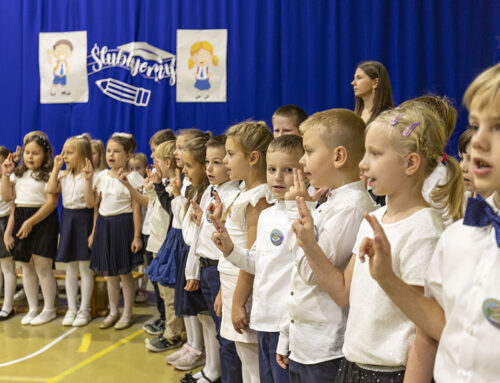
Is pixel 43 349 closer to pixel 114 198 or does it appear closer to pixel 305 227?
pixel 114 198

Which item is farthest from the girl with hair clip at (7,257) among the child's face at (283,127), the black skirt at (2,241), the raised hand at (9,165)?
the child's face at (283,127)

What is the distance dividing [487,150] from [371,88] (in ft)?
8.85

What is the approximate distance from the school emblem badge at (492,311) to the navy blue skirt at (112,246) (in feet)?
12.4

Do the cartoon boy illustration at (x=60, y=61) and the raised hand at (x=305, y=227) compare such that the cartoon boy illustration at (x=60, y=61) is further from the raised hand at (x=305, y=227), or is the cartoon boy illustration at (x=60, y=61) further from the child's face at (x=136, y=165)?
the raised hand at (x=305, y=227)

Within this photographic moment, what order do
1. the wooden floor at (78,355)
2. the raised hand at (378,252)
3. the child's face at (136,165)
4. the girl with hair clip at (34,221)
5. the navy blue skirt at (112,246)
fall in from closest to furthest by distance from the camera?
the raised hand at (378,252), the wooden floor at (78,355), the navy blue skirt at (112,246), the girl with hair clip at (34,221), the child's face at (136,165)

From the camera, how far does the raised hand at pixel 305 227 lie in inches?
61.7

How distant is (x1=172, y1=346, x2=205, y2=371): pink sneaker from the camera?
12.0 feet

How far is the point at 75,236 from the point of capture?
472 centimetres

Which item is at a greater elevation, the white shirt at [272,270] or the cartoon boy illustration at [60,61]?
the cartoon boy illustration at [60,61]

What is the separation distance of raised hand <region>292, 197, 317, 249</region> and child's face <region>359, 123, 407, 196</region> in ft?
0.65

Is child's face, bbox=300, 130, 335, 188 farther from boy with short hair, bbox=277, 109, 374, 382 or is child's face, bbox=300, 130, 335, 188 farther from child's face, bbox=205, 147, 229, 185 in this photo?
child's face, bbox=205, 147, 229, 185

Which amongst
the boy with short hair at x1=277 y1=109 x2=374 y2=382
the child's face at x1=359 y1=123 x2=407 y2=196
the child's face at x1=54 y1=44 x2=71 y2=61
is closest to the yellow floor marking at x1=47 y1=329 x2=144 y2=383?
the boy with short hair at x1=277 y1=109 x2=374 y2=382

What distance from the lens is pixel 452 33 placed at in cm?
596

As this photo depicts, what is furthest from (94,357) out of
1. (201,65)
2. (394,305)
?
(201,65)
